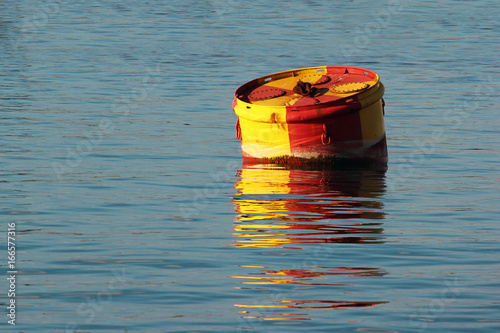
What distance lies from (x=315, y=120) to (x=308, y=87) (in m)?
0.94

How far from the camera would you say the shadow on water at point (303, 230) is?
7.63 m

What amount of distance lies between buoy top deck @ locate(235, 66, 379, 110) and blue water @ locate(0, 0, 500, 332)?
1.09m

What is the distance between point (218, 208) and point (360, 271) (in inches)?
129

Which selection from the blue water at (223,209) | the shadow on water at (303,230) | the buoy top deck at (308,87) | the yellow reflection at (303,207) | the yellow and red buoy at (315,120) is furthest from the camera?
the buoy top deck at (308,87)

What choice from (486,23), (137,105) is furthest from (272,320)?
(486,23)

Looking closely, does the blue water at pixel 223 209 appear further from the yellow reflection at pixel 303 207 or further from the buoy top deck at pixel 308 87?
the buoy top deck at pixel 308 87

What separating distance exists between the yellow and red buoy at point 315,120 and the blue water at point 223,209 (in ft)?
1.08

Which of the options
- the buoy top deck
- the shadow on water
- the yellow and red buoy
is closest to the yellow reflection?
→ the shadow on water

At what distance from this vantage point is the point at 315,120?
41.8ft

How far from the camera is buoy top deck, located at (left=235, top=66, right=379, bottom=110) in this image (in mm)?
13156

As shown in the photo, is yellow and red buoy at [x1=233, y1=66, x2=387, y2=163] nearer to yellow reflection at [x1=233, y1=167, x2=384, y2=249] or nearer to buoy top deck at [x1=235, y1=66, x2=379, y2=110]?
buoy top deck at [x1=235, y1=66, x2=379, y2=110]

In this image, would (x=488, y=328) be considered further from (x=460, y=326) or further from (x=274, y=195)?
(x=274, y=195)

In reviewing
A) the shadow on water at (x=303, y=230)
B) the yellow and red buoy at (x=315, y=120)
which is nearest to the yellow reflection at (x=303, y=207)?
the shadow on water at (x=303, y=230)

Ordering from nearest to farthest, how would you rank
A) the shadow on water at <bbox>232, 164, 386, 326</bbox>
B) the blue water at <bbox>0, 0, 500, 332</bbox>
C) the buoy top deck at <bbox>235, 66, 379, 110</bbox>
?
the blue water at <bbox>0, 0, 500, 332</bbox>, the shadow on water at <bbox>232, 164, 386, 326</bbox>, the buoy top deck at <bbox>235, 66, 379, 110</bbox>
